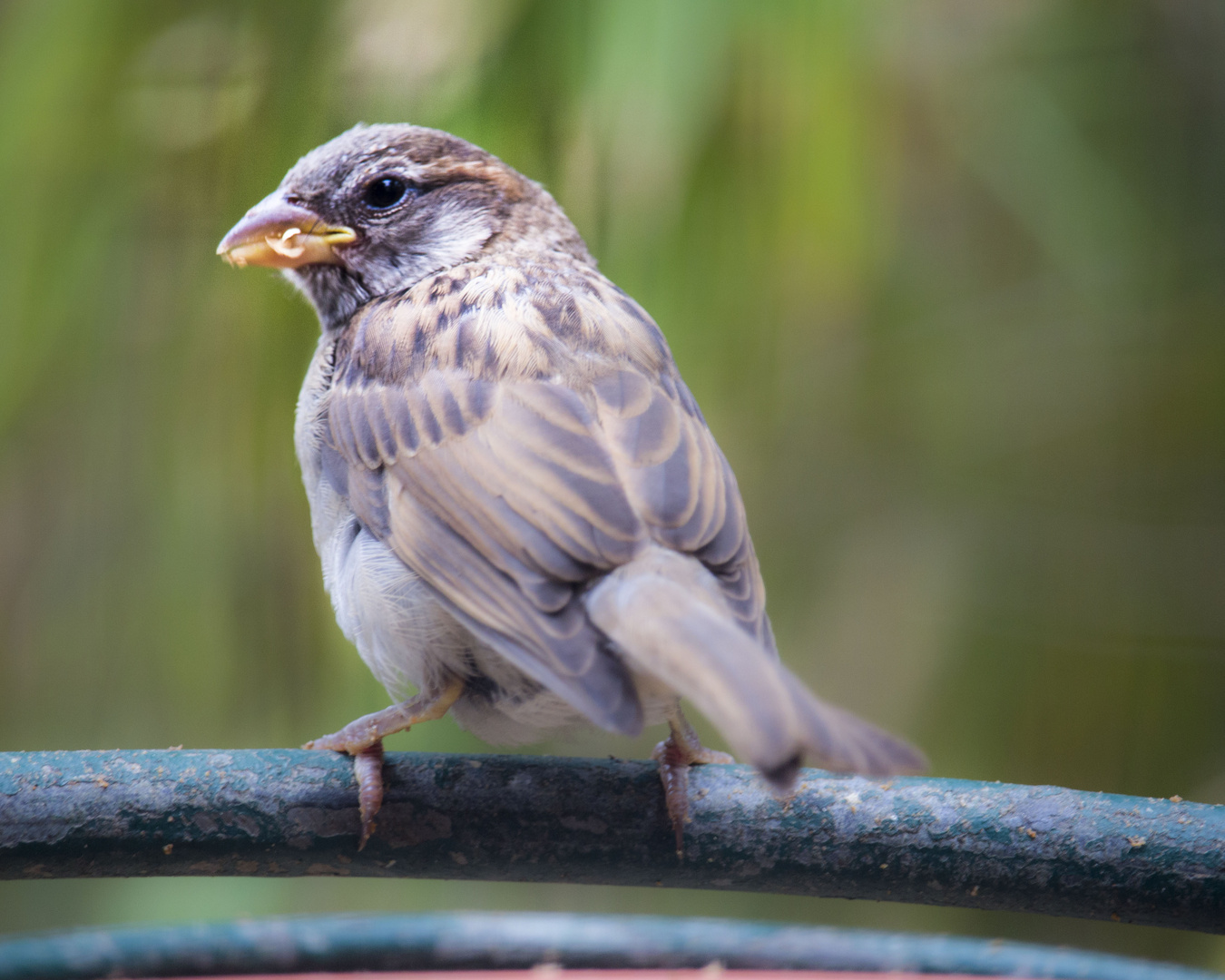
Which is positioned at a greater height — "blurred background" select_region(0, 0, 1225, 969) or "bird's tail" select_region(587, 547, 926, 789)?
"blurred background" select_region(0, 0, 1225, 969)

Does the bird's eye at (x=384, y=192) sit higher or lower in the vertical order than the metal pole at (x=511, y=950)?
higher

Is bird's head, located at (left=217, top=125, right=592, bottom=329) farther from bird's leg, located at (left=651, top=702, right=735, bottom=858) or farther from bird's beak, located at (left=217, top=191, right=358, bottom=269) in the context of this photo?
bird's leg, located at (left=651, top=702, right=735, bottom=858)

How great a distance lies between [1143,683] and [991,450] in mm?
1026

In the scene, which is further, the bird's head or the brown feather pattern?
the bird's head

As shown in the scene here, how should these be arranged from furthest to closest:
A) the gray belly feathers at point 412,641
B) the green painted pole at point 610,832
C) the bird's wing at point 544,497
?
the gray belly feathers at point 412,641, the bird's wing at point 544,497, the green painted pole at point 610,832

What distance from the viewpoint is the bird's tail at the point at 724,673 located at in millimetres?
1448

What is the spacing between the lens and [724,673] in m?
1.60

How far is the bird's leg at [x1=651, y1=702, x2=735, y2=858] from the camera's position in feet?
6.39

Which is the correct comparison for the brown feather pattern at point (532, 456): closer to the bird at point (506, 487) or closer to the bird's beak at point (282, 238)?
the bird at point (506, 487)

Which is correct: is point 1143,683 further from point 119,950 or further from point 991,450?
point 119,950

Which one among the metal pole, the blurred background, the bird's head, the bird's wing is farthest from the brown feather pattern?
the blurred background

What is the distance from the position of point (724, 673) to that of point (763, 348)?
228 cm

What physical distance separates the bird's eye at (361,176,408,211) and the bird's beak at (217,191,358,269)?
0.09 meters

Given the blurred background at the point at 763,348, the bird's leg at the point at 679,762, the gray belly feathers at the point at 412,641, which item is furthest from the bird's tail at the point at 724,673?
the blurred background at the point at 763,348
